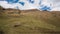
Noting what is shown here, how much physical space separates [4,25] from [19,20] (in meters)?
0.10

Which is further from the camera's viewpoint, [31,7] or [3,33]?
[31,7]

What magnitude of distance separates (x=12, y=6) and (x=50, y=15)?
0.29 m

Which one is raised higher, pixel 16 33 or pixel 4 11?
pixel 4 11

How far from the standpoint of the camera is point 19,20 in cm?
83

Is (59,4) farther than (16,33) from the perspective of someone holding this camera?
Yes

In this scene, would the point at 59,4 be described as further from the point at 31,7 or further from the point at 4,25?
the point at 4,25

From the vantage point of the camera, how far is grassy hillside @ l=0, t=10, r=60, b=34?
0.79m

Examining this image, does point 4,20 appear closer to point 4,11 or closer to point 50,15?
point 4,11

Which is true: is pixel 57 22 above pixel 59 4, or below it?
below

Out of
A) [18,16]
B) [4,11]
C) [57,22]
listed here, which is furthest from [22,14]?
[57,22]

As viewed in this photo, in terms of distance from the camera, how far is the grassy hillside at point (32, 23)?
789 millimetres

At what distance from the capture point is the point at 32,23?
82cm

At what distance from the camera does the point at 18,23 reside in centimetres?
82

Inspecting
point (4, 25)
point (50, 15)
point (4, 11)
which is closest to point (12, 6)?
point (4, 11)
